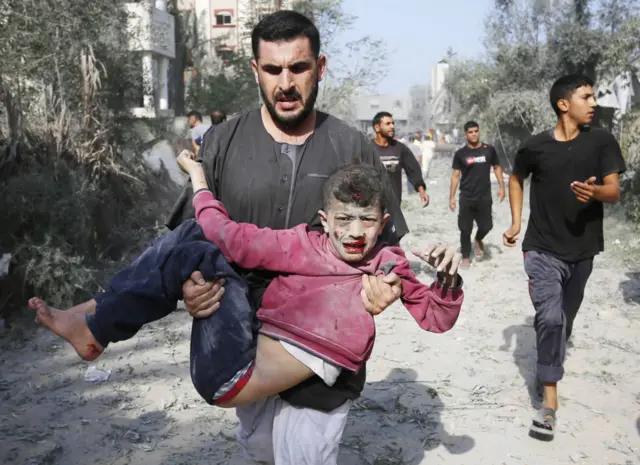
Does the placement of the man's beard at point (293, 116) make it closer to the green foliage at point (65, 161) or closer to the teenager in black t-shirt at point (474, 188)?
the green foliage at point (65, 161)

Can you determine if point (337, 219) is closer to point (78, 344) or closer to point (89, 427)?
point (78, 344)

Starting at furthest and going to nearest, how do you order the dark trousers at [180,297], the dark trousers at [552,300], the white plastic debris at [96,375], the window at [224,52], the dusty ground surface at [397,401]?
1. the window at [224,52]
2. the white plastic debris at [96,375]
3. the dark trousers at [552,300]
4. the dusty ground surface at [397,401]
5. the dark trousers at [180,297]

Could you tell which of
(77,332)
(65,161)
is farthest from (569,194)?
(65,161)

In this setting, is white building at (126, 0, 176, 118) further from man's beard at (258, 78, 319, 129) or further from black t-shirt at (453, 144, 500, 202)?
man's beard at (258, 78, 319, 129)

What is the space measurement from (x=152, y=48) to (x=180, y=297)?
2183 centimetres

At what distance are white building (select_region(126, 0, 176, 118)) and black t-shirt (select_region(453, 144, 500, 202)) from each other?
677cm

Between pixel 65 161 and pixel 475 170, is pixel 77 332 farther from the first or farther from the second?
pixel 475 170

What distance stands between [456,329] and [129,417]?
335 centimetres

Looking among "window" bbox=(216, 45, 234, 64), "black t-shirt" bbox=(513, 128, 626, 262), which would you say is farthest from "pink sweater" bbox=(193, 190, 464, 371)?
"window" bbox=(216, 45, 234, 64)

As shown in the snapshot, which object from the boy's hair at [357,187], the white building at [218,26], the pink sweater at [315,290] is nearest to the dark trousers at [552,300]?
the pink sweater at [315,290]

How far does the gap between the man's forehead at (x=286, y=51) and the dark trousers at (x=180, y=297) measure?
0.74m

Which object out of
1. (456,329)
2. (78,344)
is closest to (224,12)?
(456,329)

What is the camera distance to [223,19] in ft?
115

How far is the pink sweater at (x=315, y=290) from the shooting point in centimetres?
244
